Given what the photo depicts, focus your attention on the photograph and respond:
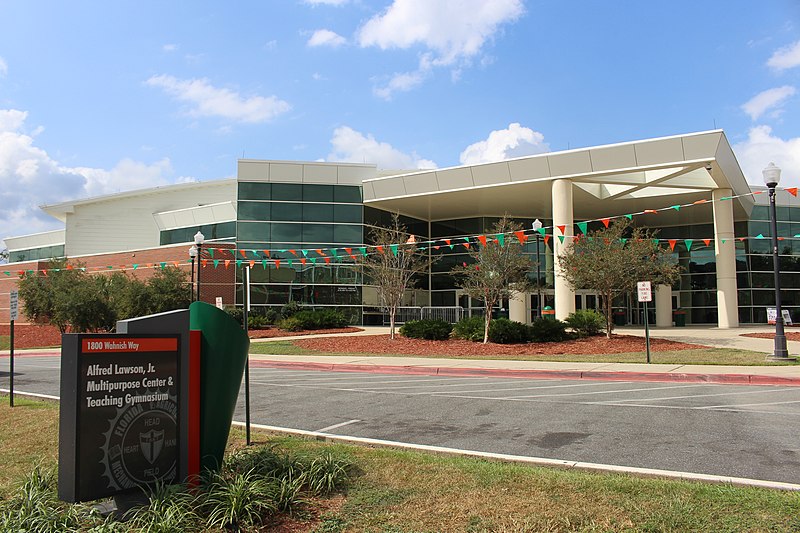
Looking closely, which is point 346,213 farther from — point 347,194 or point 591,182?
point 591,182

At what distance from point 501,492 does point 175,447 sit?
8.33 feet

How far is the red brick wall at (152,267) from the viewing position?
36.3 meters

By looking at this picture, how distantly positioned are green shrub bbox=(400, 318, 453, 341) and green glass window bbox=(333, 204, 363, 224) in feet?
42.2

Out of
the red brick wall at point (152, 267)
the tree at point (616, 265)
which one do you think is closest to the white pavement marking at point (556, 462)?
the tree at point (616, 265)

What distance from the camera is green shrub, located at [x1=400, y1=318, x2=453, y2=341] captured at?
80.4 ft

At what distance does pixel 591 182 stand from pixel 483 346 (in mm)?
13022

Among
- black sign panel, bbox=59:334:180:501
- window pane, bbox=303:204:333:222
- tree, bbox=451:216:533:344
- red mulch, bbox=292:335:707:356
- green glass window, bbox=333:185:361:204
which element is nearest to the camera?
black sign panel, bbox=59:334:180:501

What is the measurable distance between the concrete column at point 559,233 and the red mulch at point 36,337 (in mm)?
25987

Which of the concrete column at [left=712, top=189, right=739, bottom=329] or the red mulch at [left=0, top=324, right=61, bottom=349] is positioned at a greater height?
the concrete column at [left=712, top=189, right=739, bottom=329]

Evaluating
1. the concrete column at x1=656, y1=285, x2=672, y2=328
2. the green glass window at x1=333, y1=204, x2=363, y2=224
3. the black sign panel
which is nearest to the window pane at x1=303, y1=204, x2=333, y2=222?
the green glass window at x1=333, y1=204, x2=363, y2=224

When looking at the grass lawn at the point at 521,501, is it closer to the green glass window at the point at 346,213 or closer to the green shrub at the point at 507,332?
the green shrub at the point at 507,332

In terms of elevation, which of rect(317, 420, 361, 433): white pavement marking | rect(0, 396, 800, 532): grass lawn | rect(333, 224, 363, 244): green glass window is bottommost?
rect(317, 420, 361, 433): white pavement marking

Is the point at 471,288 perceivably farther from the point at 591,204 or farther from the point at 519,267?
the point at 591,204

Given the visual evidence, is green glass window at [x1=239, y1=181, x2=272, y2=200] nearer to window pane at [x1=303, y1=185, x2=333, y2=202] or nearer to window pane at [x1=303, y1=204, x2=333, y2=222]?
window pane at [x1=303, y1=185, x2=333, y2=202]
